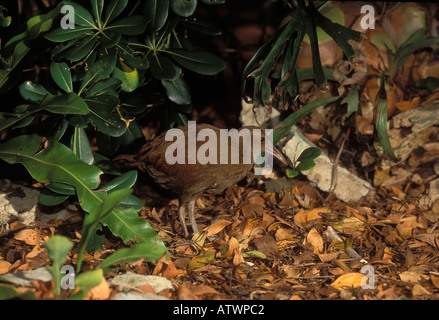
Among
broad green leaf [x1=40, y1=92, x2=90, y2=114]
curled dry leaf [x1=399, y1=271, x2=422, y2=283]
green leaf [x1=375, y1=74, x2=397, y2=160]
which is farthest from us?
green leaf [x1=375, y1=74, x2=397, y2=160]

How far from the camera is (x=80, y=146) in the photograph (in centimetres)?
284

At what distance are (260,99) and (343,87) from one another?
85 cm

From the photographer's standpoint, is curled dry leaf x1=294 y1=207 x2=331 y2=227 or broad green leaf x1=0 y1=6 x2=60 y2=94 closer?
broad green leaf x1=0 y1=6 x2=60 y2=94

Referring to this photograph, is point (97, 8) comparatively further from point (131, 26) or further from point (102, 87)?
point (102, 87)

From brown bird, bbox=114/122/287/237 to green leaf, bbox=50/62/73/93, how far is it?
56cm

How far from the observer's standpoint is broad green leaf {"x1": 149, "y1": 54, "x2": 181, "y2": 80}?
112 inches

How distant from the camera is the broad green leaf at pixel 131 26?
106 inches

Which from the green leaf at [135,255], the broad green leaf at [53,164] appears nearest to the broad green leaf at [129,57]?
the broad green leaf at [53,164]

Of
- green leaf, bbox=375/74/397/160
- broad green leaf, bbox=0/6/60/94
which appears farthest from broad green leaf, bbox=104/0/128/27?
green leaf, bbox=375/74/397/160

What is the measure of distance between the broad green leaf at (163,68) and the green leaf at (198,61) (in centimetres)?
7

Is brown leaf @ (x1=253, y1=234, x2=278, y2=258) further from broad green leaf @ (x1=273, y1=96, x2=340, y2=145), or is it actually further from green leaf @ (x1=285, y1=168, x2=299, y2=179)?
broad green leaf @ (x1=273, y1=96, x2=340, y2=145)

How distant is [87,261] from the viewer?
2.58 m

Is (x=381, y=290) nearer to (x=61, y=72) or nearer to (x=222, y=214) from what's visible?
(x=222, y=214)

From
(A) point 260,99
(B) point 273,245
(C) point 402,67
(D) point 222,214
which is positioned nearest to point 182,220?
(D) point 222,214
